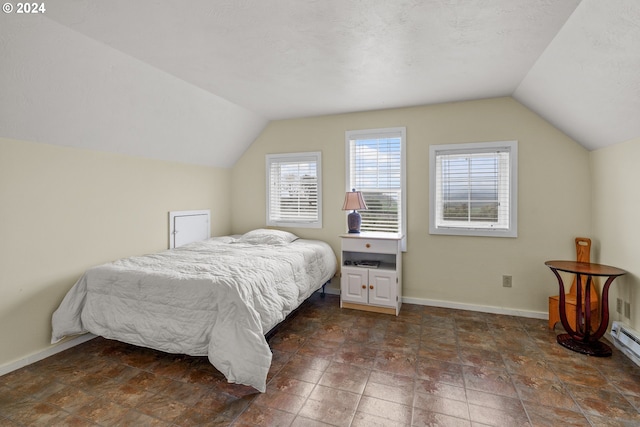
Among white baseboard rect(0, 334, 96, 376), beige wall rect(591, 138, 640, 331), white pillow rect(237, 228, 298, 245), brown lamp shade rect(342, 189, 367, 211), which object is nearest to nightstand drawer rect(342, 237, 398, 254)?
brown lamp shade rect(342, 189, 367, 211)

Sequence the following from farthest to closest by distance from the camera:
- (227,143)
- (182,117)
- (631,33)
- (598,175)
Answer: (227,143), (182,117), (598,175), (631,33)

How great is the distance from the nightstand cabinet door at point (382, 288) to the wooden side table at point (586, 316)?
1.47m

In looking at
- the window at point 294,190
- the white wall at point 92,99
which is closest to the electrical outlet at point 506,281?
the window at point 294,190

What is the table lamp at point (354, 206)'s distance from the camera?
3.64 meters

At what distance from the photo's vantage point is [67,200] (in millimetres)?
2615

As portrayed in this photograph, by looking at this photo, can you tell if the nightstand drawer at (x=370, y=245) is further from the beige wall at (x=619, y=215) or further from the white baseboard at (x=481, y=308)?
the beige wall at (x=619, y=215)

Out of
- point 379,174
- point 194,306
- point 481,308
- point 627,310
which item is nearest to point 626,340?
point 627,310

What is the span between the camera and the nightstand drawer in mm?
3396

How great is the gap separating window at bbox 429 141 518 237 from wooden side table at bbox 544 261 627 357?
791 millimetres

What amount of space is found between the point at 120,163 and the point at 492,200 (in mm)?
3952

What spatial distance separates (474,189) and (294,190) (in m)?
2.28

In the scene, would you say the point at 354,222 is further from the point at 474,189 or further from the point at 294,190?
the point at 474,189

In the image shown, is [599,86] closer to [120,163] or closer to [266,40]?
[266,40]

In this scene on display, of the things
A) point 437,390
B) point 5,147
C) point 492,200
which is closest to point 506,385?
point 437,390
